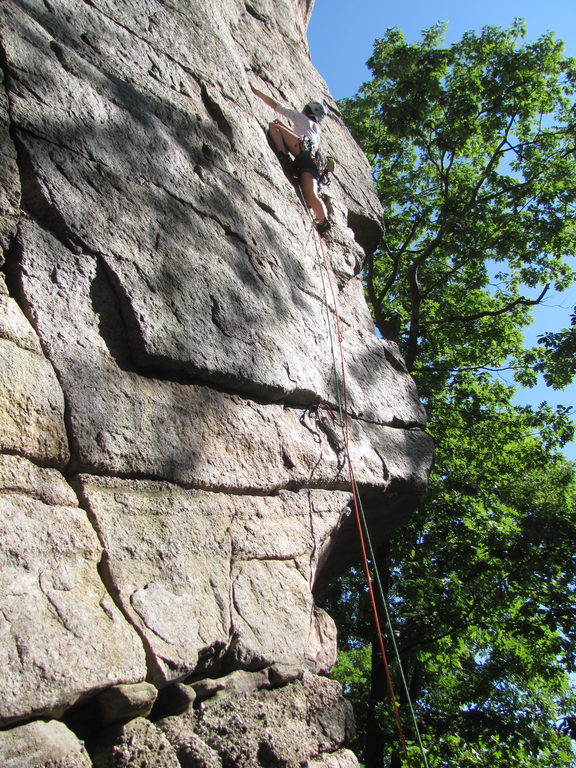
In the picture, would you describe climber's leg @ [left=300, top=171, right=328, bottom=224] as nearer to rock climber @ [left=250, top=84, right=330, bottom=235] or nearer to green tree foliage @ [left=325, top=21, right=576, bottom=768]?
rock climber @ [left=250, top=84, right=330, bottom=235]

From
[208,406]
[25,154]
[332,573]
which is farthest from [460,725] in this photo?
[25,154]

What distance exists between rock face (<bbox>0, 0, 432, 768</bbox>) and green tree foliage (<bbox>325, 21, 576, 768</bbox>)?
143 inches

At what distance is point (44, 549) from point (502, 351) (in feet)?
29.7

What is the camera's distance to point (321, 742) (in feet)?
6.86

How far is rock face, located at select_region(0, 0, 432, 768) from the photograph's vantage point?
5.53 ft

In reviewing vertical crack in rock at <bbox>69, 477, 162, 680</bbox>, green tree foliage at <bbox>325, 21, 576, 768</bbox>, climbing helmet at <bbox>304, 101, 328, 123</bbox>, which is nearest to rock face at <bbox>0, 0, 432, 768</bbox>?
vertical crack in rock at <bbox>69, 477, 162, 680</bbox>

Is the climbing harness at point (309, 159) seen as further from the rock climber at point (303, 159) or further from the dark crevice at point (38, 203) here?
the dark crevice at point (38, 203)

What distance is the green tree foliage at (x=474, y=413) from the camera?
6359 mm

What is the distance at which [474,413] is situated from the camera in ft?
28.3

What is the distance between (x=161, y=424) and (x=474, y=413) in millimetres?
7127

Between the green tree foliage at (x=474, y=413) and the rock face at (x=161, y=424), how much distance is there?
11.9 feet

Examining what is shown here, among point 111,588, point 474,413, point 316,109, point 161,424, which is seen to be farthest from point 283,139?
point 474,413

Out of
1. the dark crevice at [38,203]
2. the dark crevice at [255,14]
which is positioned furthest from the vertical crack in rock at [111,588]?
the dark crevice at [255,14]

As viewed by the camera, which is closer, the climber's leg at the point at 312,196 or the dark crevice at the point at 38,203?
the dark crevice at the point at 38,203
